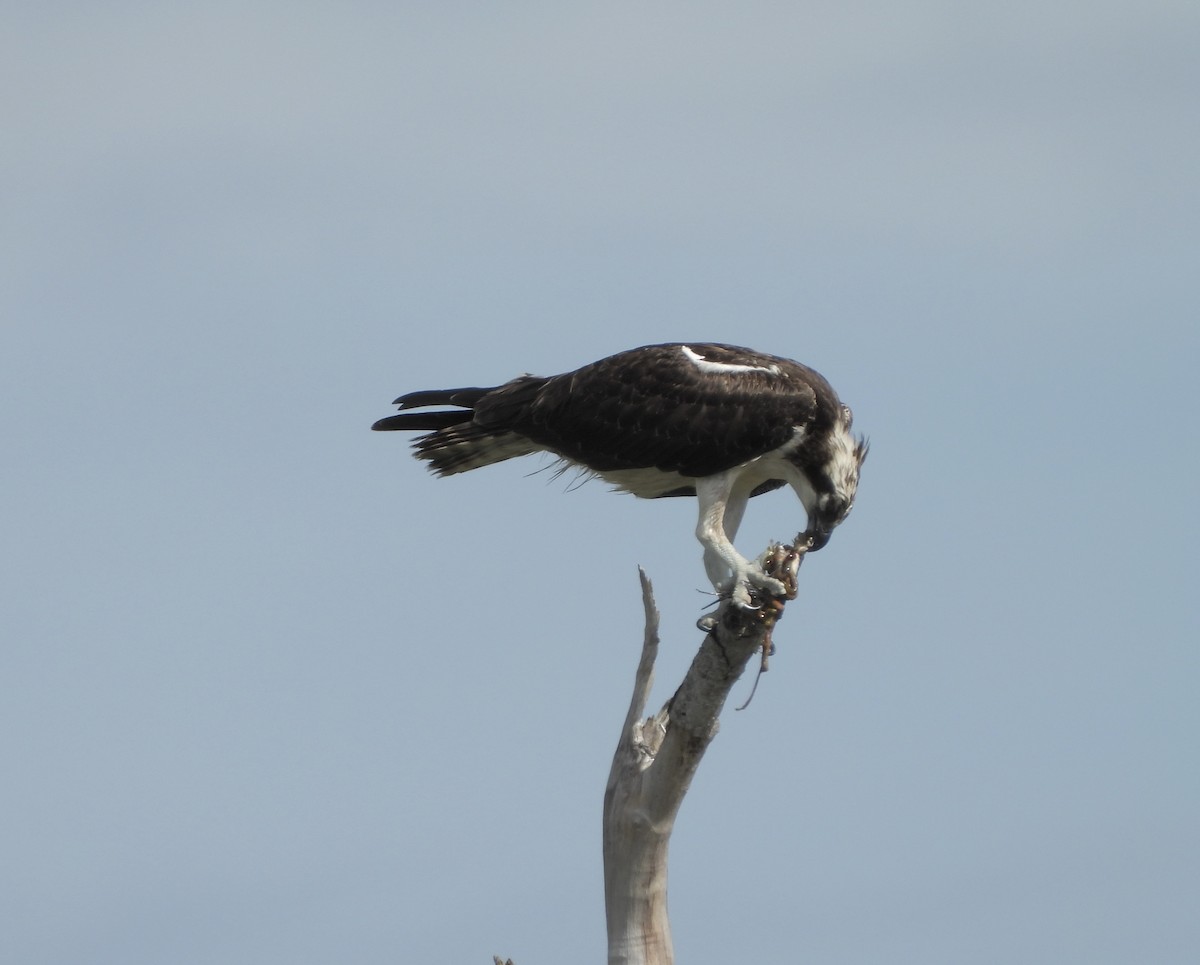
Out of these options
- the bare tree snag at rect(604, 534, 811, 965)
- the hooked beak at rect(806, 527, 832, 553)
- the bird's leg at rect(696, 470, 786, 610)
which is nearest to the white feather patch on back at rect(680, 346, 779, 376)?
the bird's leg at rect(696, 470, 786, 610)

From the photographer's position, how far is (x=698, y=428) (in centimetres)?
1132

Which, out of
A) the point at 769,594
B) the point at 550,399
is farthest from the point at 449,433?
the point at 769,594

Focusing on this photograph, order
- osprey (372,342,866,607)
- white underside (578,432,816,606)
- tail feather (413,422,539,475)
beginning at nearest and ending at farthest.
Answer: white underside (578,432,816,606), osprey (372,342,866,607), tail feather (413,422,539,475)

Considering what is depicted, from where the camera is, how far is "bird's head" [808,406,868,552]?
11.4 m

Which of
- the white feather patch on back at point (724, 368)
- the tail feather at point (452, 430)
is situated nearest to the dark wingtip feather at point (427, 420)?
the tail feather at point (452, 430)

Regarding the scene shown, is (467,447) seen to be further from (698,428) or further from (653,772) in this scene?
(653,772)

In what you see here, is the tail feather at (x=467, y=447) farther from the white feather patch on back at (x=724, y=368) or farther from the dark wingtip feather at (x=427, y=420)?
the white feather patch on back at (x=724, y=368)

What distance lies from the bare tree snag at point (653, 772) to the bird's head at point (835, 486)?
32.5 inches

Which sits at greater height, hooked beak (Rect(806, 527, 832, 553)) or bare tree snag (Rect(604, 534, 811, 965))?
hooked beak (Rect(806, 527, 832, 553))

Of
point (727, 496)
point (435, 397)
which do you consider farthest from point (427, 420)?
point (727, 496)

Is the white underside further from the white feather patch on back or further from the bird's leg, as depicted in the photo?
the white feather patch on back

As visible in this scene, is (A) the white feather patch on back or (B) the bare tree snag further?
(A) the white feather patch on back

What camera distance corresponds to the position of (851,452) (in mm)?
11461

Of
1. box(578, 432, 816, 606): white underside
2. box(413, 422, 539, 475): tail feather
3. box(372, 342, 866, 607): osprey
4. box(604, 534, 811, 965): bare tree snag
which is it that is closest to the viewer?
box(604, 534, 811, 965): bare tree snag
